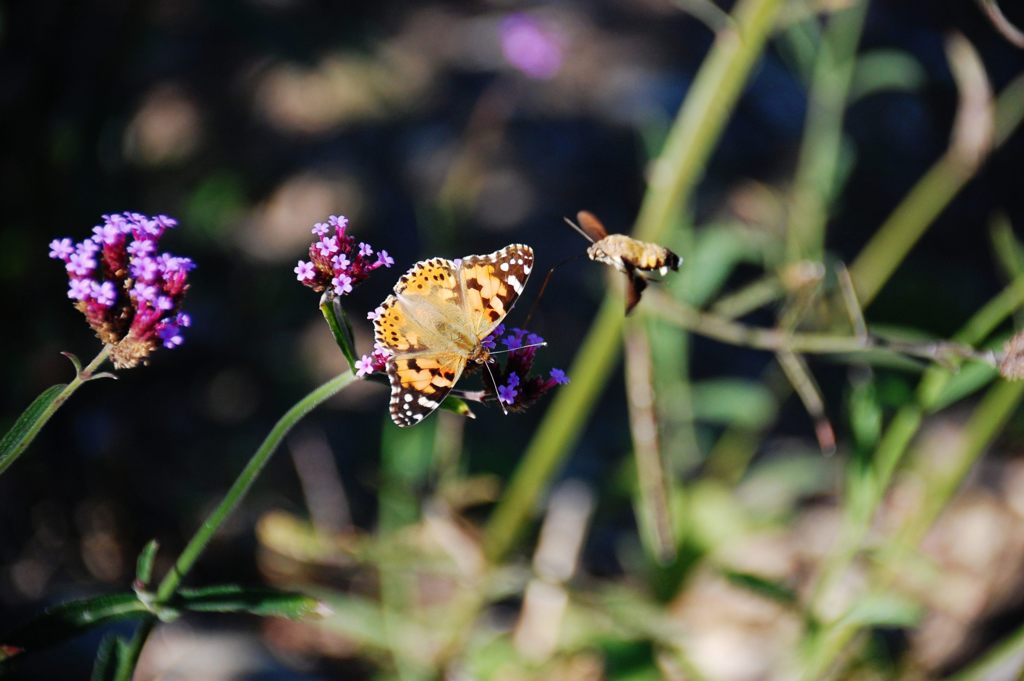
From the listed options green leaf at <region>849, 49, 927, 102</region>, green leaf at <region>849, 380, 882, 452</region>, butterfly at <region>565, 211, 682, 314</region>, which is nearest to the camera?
butterfly at <region>565, 211, 682, 314</region>

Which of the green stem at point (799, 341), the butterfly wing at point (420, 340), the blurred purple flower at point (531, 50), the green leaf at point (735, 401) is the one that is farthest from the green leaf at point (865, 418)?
the blurred purple flower at point (531, 50)

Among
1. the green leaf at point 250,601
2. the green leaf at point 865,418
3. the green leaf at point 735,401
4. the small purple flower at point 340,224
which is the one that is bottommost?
the green leaf at point 250,601

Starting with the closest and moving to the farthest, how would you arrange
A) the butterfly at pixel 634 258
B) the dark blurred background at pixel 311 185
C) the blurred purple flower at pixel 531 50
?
the butterfly at pixel 634 258, the dark blurred background at pixel 311 185, the blurred purple flower at pixel 531 50

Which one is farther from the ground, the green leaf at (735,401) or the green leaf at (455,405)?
the green leaf at (735,401)

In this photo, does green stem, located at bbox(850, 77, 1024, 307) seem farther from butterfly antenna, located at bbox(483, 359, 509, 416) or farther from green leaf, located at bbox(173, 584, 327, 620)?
green leaf, located at bbox(173, 584, 327, 620)

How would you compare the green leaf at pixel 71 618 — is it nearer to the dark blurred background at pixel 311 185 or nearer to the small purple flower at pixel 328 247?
the small purple flower at pixel 328 247

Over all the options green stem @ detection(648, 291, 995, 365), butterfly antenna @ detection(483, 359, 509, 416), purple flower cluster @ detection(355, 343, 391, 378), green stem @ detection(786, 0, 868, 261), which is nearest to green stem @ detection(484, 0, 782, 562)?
green stem @ detection(648, 291, 995, 365)

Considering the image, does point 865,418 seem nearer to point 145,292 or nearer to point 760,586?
point 760,586
